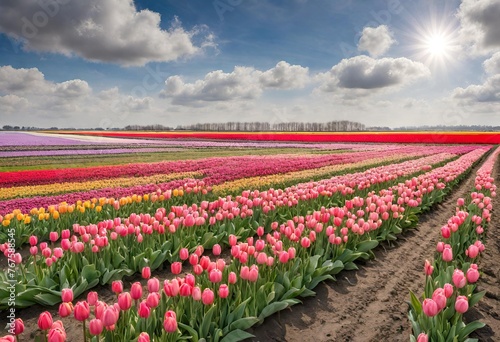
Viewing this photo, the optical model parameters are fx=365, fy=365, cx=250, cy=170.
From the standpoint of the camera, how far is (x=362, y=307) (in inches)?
180

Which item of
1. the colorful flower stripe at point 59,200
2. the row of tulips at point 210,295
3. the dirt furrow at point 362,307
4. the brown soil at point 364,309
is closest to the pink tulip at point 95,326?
the row of tulips at point 210,295

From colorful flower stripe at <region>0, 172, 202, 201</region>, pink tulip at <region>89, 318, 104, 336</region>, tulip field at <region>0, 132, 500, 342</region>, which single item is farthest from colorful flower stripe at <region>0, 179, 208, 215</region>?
pink tulip at <region>89, 318, 104, 336</region>

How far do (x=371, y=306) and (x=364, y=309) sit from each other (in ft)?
0.46

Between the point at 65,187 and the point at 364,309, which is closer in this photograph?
the point at 364,309

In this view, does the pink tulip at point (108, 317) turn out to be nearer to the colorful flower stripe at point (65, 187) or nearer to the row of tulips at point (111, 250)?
the row of tulips at point (111, 250)

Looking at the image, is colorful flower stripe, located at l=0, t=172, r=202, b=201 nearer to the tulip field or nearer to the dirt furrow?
the tulip field

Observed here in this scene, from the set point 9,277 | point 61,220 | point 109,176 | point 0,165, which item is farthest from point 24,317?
point 0,165

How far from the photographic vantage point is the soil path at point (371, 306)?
396 cm

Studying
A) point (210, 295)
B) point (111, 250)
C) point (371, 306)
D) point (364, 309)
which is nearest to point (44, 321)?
point (210, 295)

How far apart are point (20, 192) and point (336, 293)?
12121 mm

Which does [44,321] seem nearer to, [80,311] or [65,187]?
[80,311]

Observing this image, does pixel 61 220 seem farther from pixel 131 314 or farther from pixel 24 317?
pixel 131 314

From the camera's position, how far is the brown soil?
394cm

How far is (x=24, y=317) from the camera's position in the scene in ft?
13.7
